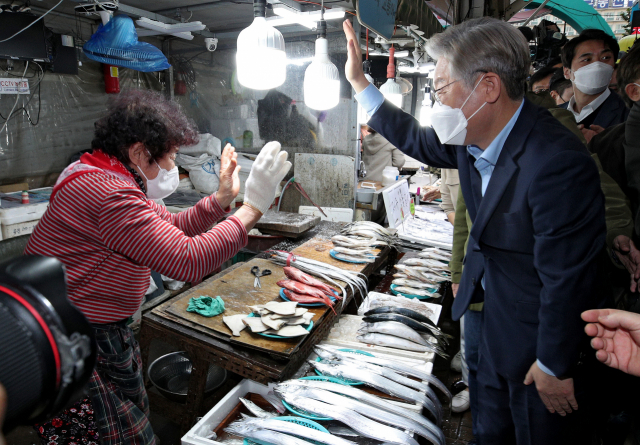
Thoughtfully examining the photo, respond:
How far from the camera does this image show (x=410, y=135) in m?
2.55

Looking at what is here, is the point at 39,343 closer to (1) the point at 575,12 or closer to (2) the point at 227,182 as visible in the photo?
(2) the point at 227,182

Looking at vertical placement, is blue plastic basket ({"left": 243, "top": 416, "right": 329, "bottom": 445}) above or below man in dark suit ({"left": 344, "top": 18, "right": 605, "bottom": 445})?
below

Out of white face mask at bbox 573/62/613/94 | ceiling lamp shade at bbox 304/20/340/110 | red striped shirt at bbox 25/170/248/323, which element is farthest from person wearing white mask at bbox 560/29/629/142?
red striped shirt at bbox 25/170/248/323

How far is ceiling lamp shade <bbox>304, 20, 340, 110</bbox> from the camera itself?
Answer: 3135 millimetres

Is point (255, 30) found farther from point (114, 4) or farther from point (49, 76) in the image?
point (49, 76)

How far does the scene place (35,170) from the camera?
602 centimetres

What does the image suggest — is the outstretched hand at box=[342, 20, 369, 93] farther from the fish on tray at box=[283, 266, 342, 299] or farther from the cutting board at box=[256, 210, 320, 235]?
the cutting board at box=[256, 210, 320, 235]

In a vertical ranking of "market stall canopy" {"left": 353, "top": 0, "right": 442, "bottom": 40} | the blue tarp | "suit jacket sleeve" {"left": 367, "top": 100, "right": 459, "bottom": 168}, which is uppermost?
the blue tarp

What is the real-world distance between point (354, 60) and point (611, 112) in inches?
116

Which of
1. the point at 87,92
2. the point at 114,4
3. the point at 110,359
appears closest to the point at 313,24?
the point at 114,4

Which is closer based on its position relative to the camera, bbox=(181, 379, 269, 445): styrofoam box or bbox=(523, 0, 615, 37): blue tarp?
bbox=(181, 379, 269, 445): styrofoam box

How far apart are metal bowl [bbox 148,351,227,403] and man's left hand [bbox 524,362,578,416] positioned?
2324 mm

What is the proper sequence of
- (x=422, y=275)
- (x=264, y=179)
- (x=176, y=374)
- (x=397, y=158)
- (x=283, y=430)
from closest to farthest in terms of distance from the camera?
(x=283, y=430), (x=264, y=179), (x=176, y=374), (x=422, y=275), (x=397, y=158)

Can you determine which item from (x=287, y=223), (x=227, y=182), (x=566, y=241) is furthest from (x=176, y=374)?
(x=566, y=241)
